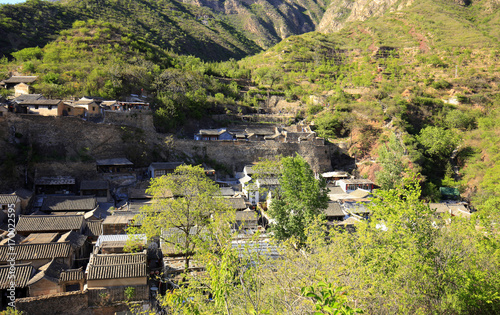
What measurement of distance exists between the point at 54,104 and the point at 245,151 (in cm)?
1916

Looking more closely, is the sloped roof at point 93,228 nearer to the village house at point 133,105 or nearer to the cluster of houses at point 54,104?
the cluster of houses at point 54,104

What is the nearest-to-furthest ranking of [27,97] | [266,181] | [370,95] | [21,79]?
[266,181]
[27,97]
[21,79]
[370,95]

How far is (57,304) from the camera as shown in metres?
12.0

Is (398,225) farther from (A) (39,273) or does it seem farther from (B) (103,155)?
(B) (103,155)

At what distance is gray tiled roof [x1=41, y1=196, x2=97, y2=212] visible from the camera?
21.2 meters

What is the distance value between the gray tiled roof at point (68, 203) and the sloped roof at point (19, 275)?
8.24m

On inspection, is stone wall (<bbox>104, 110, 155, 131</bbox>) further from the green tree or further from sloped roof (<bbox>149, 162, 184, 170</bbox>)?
the green tree

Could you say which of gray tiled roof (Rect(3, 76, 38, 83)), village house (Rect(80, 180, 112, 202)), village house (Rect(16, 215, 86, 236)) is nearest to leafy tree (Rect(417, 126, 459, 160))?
village house (Rect(80, 180, 112, 202))

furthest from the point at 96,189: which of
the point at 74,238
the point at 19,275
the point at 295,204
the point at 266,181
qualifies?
the point at 295,204

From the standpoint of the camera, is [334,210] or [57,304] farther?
[334,210]

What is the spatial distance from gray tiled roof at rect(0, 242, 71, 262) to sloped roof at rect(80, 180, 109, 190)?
365 inches

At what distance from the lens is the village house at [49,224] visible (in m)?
17.6

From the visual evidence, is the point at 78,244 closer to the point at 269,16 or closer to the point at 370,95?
the point at 370,95

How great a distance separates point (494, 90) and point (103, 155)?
2411 inches
